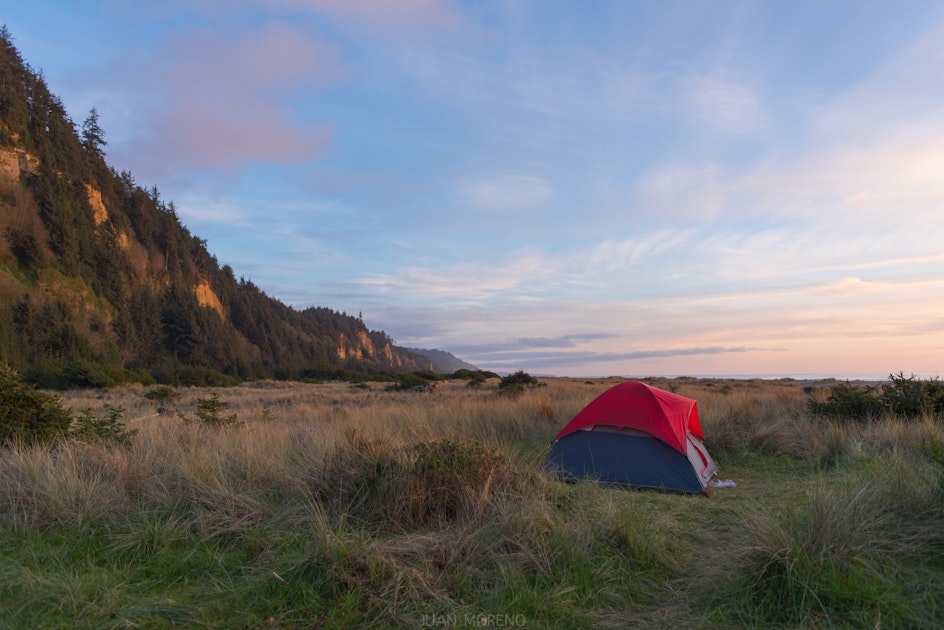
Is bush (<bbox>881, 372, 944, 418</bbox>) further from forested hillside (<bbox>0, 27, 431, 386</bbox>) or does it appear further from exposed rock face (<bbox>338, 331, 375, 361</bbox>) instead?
exposed rock face (<bbox>338, 331, 375, 361</bbox>)

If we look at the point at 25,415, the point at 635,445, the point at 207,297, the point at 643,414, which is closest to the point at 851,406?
the point at 643,414

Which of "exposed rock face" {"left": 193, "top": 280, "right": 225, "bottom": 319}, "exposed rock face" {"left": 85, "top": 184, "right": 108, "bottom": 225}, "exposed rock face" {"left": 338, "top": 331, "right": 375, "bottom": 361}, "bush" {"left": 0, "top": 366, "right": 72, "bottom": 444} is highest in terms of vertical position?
"exposed rock face" {"left": 85, "top": 184, "right": 108, "bottom": 225}

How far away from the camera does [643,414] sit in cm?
805

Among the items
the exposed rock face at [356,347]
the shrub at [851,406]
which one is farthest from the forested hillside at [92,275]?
the shrub at [851,406]

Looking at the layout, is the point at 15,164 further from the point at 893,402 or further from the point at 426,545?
the point at 893,402

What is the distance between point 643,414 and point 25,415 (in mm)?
9094

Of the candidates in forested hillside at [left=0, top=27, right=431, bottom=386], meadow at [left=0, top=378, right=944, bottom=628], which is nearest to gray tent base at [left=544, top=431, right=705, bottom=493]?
meadow at [left=0, top=378, right=944, bottom=628]

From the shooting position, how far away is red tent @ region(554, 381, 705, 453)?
7.81 meters

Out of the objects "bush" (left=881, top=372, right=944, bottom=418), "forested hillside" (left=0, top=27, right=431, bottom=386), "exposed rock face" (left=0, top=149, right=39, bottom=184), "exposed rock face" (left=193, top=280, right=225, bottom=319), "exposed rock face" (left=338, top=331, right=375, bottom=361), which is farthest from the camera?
"exposed rock face" (left=338, top=331, right=375, bottom=361)

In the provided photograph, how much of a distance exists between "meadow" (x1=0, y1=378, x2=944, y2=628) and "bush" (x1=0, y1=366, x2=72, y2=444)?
0.81 meters

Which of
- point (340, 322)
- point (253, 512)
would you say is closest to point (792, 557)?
point (253, 512)

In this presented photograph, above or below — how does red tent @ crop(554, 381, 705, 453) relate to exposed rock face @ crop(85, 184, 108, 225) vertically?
below

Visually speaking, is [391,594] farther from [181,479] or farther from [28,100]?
[28,100]

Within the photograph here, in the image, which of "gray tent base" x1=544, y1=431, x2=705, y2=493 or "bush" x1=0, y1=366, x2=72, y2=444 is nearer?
"gray tent base" x1=544, y1=431, x2=705, y2=493
